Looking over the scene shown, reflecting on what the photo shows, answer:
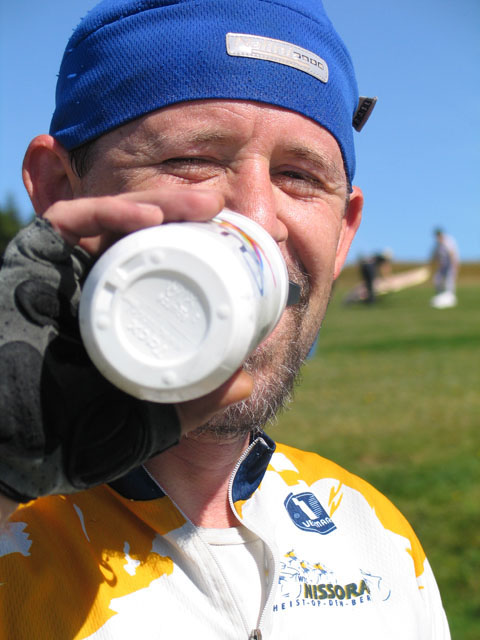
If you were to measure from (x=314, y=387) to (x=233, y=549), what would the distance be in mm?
8295

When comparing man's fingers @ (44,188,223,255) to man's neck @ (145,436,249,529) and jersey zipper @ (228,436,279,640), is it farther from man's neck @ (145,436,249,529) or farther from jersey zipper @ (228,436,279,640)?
jersey zipper @ (228,436,279,640)

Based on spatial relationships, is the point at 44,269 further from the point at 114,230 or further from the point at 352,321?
the point at 352,321

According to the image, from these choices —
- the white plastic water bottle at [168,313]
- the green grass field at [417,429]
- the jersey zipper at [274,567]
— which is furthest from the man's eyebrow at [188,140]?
Result: the green grass field at [417,429]

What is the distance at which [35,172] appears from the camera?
2.00 metres

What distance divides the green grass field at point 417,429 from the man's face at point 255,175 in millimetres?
2728

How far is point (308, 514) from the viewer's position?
6.75ft

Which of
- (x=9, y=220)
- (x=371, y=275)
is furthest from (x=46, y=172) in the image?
(x=9, y=220)

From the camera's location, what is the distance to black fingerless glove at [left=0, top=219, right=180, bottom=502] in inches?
44.9

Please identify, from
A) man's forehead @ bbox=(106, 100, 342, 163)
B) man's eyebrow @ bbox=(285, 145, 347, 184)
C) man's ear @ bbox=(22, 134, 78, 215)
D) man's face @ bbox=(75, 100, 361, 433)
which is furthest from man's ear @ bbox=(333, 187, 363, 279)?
man's ear @ bbox=(22, 134, 78, 215)

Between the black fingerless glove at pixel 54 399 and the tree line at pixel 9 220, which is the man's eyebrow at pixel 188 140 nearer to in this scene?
the black fingerless glove at pixel 54 399

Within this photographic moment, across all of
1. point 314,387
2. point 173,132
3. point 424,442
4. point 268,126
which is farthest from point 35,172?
point 314,387

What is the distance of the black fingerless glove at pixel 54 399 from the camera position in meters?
1.14

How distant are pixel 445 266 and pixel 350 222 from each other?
2304cm

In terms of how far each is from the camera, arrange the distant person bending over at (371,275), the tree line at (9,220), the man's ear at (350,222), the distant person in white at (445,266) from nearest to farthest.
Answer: the man's ear at (350,222) → the distant person in white at (445,266) → the distant person bending over at (371,275) → the tree line at (9,220)
